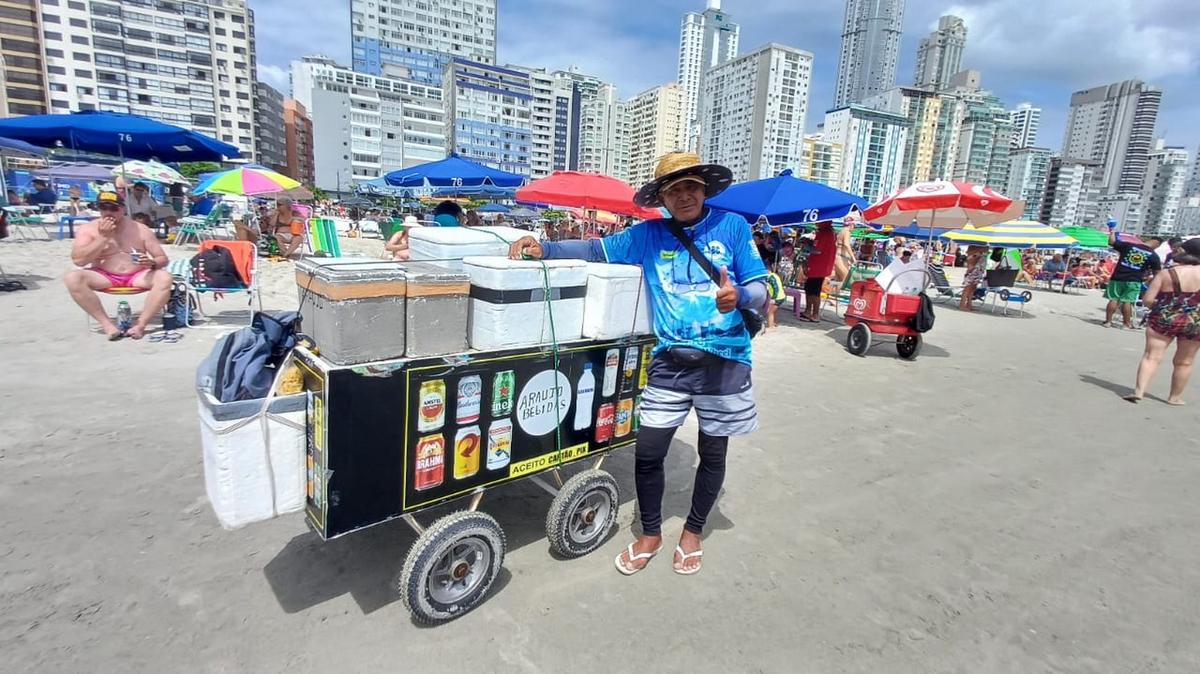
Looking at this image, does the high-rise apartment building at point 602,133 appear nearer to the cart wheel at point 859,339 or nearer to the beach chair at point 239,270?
the cart wheel at point 859,339

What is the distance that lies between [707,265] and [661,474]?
1.05m

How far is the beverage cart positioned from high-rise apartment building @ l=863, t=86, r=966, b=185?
138m

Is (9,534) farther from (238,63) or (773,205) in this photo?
(238,63)

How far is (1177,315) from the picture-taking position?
18.5ft

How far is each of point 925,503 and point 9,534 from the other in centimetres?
513

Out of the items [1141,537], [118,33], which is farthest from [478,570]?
[118,33]

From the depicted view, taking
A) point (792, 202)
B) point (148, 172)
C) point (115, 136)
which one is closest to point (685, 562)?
point (792, 202)

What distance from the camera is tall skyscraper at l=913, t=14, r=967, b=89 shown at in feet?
577

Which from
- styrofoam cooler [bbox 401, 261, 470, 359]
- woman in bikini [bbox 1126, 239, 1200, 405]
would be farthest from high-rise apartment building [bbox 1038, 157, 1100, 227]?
styrofoam cooler [bbox 401, 261, 470, 359]

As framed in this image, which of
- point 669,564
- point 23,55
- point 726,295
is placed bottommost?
point 669,564

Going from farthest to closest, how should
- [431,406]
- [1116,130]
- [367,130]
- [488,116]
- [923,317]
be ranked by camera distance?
[1116,130] → [488,116] → [367,130] → [923,317] → [431,406]

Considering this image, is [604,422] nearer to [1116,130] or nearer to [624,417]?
[624,417]

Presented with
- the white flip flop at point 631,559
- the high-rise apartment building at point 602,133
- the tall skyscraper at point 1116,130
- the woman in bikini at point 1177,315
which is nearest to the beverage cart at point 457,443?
the white flip flop at point 631,559

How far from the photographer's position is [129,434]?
3664mm
